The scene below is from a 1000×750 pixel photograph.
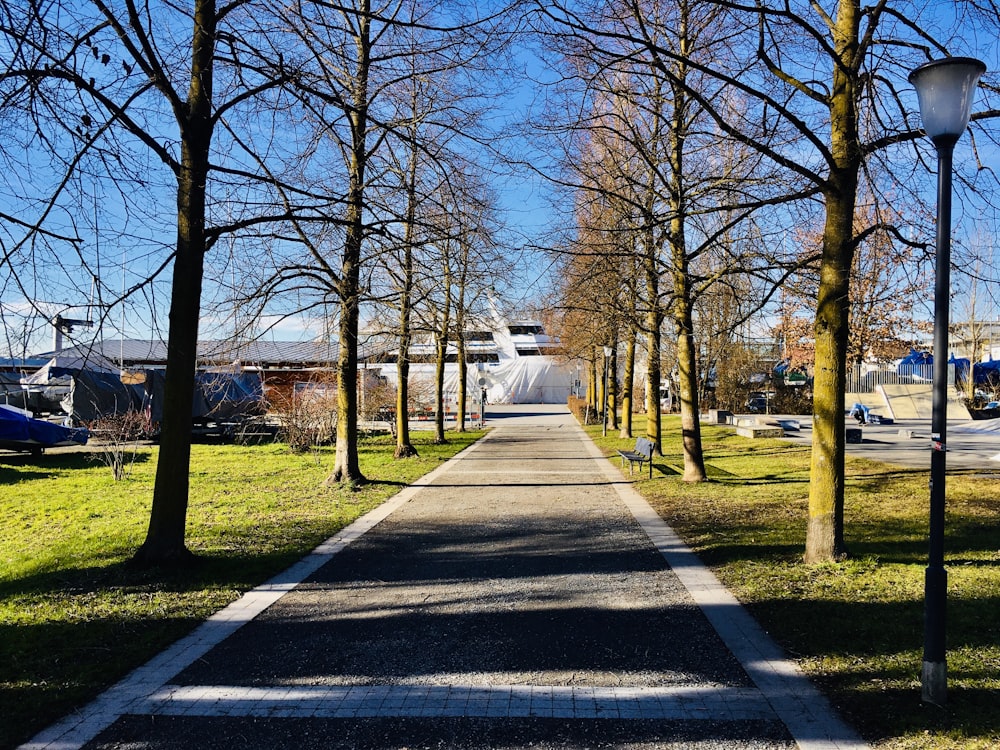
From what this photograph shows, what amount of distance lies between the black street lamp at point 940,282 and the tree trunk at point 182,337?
5.94 m

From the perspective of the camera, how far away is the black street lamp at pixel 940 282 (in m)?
3.82

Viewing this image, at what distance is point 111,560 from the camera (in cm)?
728

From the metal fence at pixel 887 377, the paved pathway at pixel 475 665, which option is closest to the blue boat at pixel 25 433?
the paved pathway at pixel 475 665

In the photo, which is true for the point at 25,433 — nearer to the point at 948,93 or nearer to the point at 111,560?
the point at 111,560

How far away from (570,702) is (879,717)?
159 centimetres

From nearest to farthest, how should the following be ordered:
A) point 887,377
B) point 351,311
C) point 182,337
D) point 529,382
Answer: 1. point 182,337
2. point 351,311
3. point 887,377
4. point 529,382

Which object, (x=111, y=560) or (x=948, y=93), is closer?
(x=948, y=93)

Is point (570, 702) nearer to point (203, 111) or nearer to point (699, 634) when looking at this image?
point (699, 634)

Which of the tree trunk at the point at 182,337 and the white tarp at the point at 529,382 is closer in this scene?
the tree trunk at the point at 182,337

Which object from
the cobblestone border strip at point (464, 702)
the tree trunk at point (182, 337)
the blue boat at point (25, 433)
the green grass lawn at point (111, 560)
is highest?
the tree trunk at point (182, 337)

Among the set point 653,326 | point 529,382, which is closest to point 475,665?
point 653,326

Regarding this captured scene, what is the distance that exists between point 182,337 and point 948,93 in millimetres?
6320

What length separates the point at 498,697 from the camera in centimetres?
403

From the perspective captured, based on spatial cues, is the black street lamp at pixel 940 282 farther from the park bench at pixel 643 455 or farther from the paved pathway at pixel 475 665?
the park bench at pixel 643 455
